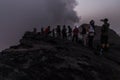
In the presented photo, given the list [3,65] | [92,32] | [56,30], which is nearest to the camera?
[3,65]

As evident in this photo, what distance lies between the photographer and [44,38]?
121 ft

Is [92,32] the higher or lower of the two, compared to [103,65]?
higher

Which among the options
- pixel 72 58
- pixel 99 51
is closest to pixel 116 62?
pixel 99 51

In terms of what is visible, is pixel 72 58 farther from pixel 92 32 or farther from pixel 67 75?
pixel 92 32

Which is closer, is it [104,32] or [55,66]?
[55,66]

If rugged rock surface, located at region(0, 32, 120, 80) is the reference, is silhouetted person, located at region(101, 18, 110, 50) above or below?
above

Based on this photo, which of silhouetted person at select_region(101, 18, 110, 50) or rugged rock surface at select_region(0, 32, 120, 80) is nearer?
rugged rock surface at select_region(0, 32, 120, 80)

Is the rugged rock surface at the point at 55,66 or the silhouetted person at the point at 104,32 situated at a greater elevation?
the silhouetted person at the point at 104,32

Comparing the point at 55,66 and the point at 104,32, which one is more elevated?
the point at 104,32

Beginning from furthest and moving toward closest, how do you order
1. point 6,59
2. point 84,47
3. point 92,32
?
point 84,47 → point 92,32 → point 6,59

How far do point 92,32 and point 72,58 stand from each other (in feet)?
16.6

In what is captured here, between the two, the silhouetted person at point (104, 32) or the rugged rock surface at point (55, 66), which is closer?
the rugged rock surface at point (55, 66)

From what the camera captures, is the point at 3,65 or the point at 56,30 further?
the point at 56,30

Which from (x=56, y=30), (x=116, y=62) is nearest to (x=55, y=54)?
(x=116, y=62)
